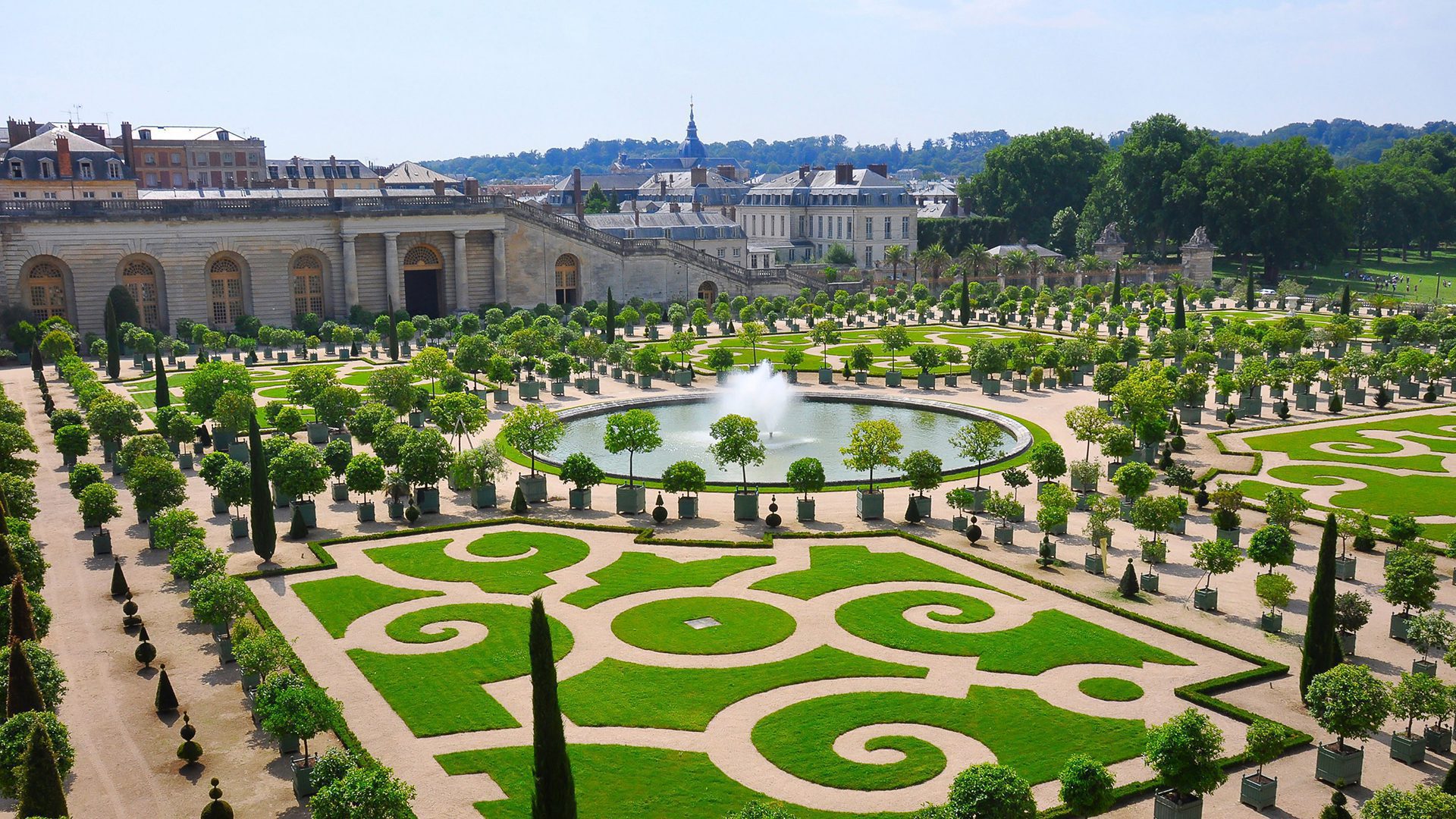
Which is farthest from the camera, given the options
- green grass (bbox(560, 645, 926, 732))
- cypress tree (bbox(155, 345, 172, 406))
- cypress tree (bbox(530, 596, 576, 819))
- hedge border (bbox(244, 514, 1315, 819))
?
cypress tree (bbox(155, 345, 172, 406))

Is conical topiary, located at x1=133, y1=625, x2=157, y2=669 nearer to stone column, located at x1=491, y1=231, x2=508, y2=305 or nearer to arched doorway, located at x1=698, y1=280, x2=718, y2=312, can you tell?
stone column, located at x1=491, y1=231, x2=508, y2=305

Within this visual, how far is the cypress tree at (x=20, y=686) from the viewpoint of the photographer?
2600cm

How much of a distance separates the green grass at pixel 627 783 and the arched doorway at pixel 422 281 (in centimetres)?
8445


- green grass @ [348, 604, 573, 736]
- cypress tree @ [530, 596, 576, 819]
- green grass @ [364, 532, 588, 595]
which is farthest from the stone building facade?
cypress tree @ [530, 596, 576, 819]

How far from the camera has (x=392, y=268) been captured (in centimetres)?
10306

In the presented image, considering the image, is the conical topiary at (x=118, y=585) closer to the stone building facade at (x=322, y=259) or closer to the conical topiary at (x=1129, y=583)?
the conical topiary at (x=1129, y=583)

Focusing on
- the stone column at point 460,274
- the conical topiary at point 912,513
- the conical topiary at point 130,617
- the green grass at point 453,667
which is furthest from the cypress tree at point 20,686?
the stone column at point 460,274

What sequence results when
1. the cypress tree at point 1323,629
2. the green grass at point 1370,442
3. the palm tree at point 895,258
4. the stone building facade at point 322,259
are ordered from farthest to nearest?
the palm tree at point 895,258 → the stone building facade at point 322,259 → the green grass at point 1370,442 → the cypress tree at point 1323,629

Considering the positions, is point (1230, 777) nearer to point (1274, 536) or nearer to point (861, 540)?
point (1274, 536)

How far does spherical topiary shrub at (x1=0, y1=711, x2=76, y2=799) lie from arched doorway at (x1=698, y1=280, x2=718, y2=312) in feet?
305

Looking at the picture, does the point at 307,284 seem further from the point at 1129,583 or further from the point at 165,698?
the point at 1129,583

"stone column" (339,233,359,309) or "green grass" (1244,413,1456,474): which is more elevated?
"stone column" (339,233,359,309)

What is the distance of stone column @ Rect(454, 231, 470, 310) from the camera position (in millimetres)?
105875

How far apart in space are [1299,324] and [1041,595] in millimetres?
57493
